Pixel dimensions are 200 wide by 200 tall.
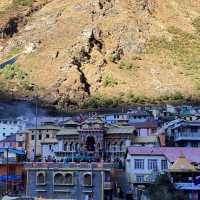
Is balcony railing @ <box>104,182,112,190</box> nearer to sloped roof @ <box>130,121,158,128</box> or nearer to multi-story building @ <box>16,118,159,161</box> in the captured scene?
multi-story building @ <box>16,118,159,161</box>

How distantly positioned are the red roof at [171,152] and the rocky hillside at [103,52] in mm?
50441

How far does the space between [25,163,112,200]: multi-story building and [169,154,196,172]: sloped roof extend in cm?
481

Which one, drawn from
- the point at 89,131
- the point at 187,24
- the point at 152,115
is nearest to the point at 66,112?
the point at 152,115

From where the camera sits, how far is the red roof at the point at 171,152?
167 feet

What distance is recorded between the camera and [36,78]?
11012 centimetres

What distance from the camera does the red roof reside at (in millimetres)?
50750

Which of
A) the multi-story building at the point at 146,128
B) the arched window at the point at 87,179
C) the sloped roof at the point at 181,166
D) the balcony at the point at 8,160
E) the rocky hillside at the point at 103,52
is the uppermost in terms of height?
the rocky hillside at the point at 103,52

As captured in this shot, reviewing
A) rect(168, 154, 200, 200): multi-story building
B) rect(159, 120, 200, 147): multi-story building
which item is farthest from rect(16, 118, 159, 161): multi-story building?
rect(168, 154, 200, 200): multi-story building

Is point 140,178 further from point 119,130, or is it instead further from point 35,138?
point 35,138

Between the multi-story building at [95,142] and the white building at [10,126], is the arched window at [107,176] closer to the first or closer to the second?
the multi-story building at [95,142]

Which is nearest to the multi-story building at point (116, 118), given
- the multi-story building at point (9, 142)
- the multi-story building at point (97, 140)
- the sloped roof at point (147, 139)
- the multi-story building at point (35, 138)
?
the multi-story building at point (35, 138)

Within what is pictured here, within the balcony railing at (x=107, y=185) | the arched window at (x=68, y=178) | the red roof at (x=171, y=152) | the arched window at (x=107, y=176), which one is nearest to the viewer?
the balcony railing at (x=107, y=185)

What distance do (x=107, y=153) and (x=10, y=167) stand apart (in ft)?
31.3

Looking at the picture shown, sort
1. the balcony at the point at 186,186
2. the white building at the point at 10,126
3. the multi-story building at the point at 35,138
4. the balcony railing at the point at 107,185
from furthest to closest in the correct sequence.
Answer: the white building at the point at 10,126 → the multi-story building at the point at 35,138 → the balcony railing at the point at 107,185 → the balcony at the point at 186,186
